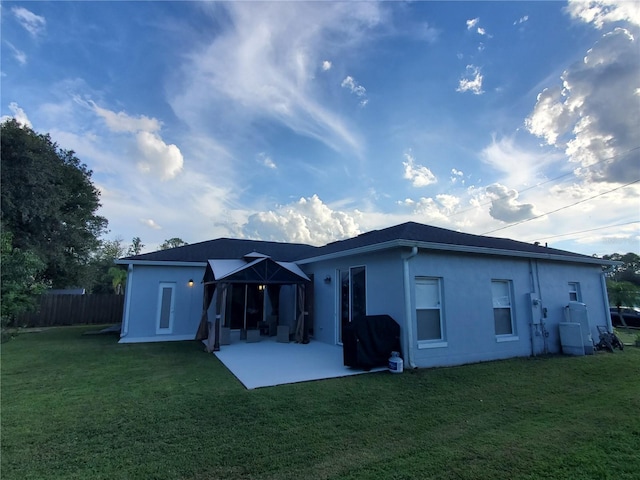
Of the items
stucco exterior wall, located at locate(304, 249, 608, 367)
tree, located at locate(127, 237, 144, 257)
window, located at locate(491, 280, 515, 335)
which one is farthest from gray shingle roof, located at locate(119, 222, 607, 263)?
tree, located at locate(127, 237, 144, 257)

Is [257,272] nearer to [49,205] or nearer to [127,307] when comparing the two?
[127,307]

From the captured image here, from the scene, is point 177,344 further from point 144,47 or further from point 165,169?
point 144,47

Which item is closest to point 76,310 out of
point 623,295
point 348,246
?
point 348,246

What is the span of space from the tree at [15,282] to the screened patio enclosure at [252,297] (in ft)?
18.9

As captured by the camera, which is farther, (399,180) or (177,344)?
(399,180)

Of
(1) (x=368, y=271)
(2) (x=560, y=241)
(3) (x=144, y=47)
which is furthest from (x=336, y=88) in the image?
(2) (x=560, y=241)

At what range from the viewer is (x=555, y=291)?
969 centimetres

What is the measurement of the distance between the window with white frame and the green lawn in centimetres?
83

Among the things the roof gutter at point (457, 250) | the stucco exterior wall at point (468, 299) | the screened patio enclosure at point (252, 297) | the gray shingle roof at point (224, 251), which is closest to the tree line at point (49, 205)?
the gray shingle roof at point (224, 251)

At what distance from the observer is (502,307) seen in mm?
8672

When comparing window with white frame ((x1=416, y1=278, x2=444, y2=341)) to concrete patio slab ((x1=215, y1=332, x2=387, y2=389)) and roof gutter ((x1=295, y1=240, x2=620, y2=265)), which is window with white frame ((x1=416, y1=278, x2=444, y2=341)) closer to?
roof gutter ((x1=295, y1=240, x2=620, y2=265))

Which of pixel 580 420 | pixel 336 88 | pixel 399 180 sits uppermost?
pixel 336 88

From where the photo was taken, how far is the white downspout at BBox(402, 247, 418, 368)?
271 inches

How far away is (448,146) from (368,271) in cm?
648
